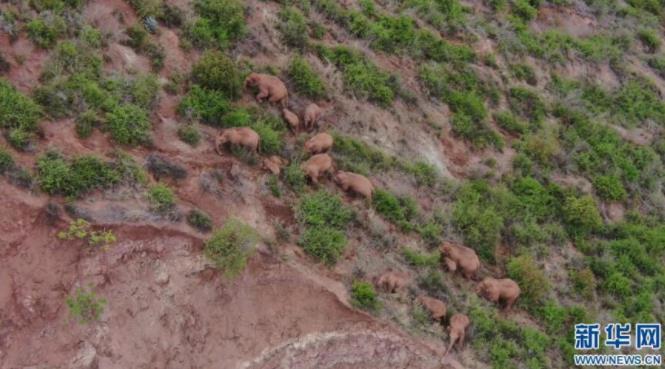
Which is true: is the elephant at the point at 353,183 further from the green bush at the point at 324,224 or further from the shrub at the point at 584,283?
the shrub at the point at 584,283

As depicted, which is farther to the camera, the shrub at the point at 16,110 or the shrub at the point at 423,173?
the shrub at the point at 423,173

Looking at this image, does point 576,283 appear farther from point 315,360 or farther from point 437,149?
point 315,360

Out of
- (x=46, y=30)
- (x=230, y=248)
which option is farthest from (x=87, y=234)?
(x=46, y=30)

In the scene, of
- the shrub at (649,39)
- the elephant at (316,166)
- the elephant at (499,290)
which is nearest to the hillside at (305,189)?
the elephant at (316,166)

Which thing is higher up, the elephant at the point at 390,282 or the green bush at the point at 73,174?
the green bush at the point at 73,174

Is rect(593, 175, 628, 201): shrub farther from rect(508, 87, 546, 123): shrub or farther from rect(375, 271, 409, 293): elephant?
rect(375, 271, 409, 293): elephant

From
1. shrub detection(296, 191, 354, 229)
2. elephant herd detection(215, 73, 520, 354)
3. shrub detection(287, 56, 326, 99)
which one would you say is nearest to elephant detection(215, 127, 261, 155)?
elephant herd detection(215, 73, 520, 354)

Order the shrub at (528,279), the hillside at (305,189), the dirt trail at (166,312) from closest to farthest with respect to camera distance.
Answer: the dirt trail at (166,312) → the hillside at (305,189) → the shrub at (528,279)
